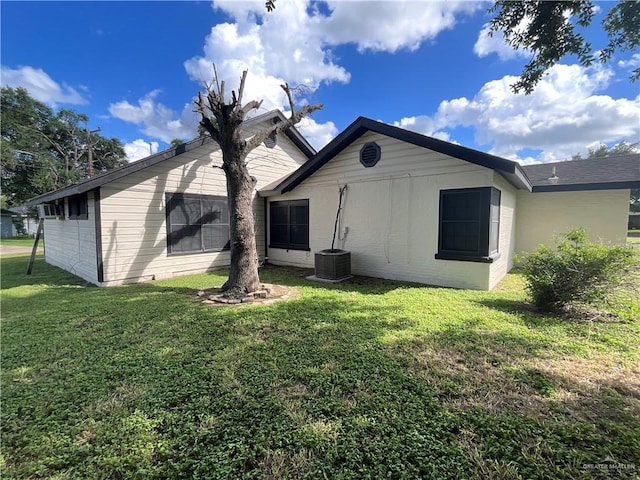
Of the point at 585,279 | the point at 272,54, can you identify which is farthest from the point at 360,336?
the point at 272,54

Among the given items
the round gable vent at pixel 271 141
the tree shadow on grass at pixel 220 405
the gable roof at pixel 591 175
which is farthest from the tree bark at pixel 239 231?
the gable roof at pixel 591 175

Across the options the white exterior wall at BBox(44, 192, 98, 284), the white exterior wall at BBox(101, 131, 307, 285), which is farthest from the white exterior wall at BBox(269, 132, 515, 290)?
the white exterior wall at BBox(44, 192, 98, 284)

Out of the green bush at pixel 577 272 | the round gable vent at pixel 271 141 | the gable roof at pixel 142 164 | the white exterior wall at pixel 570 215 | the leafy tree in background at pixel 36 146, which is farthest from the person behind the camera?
the leafy tree in background at pixel 36 146

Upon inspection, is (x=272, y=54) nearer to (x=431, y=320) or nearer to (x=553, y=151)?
(x=431, y=320)

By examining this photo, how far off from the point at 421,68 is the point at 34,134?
1378 inches

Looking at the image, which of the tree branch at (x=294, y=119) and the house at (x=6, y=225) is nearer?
the tree branch at (x=294, y=119)

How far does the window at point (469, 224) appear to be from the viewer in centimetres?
Result: 580

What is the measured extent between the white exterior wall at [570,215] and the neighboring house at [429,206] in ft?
0.08

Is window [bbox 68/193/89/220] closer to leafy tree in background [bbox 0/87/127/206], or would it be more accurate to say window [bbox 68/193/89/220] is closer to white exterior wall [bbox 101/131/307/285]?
white exterior wall [bbox 101/131/307/285]

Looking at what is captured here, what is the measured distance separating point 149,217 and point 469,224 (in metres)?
7.83

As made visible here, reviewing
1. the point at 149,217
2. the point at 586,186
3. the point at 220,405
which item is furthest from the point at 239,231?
the point at 586,186

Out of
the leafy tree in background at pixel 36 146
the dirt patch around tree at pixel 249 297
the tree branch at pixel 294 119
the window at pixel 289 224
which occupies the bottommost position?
the dirt patch around tree at pixel 249 297

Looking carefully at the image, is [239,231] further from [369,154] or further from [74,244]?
[74,244]

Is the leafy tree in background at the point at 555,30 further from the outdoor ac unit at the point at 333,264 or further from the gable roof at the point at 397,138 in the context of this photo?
the outdoor ac unit at the point at 333,264
